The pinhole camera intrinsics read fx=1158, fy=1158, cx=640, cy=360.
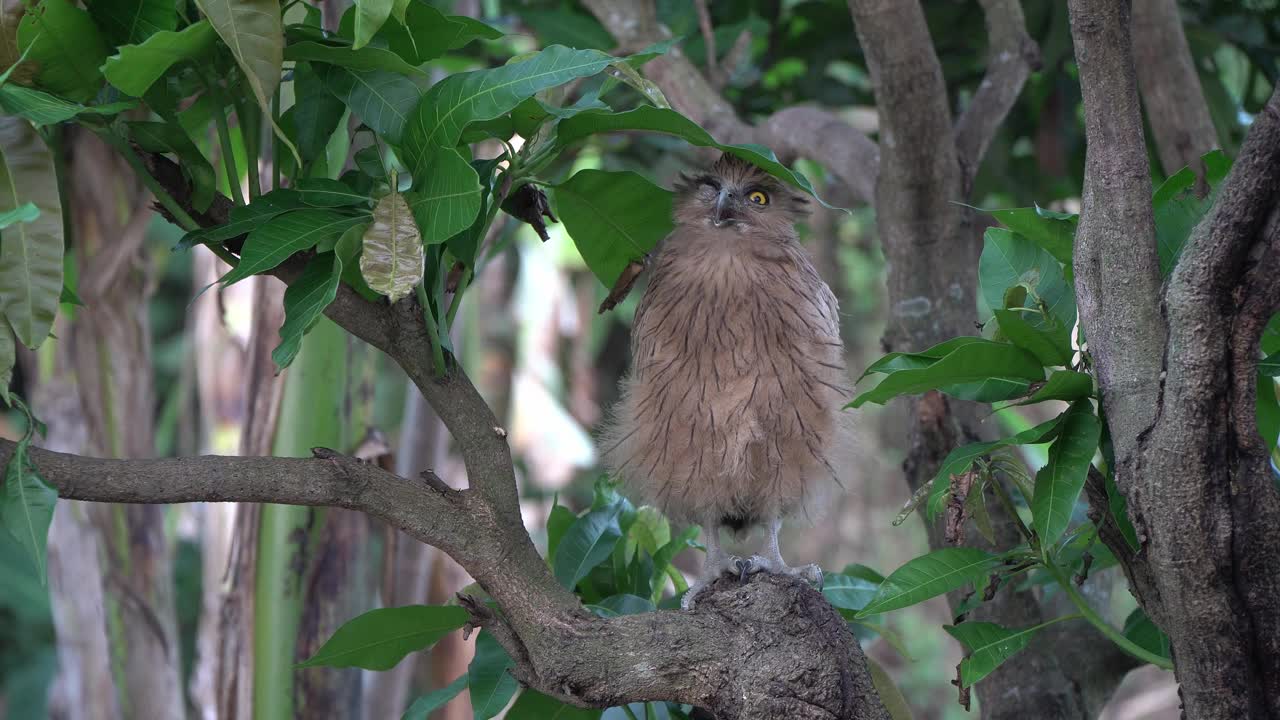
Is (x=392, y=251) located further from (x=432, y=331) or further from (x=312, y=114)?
(x=312, y=114)

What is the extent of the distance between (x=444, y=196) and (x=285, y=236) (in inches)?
8.2

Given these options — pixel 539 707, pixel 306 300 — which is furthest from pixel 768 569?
pixel 306 300

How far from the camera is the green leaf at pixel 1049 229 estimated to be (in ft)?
5.73

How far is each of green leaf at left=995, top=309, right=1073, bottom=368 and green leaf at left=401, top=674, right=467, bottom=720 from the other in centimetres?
113

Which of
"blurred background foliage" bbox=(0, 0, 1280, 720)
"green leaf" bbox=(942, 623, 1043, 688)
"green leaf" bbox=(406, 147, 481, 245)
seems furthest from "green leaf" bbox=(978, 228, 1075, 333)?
"blurred background foliage" bbox=(0, 0, 1280, 720)

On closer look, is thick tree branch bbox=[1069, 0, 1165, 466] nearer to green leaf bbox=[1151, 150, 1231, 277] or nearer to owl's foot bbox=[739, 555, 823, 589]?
green leaf bbox=[1151, 150, 1231, 277]

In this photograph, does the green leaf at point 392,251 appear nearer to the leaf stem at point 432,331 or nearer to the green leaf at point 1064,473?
the leaf stem at point 432,331

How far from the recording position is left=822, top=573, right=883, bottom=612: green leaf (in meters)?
2.23

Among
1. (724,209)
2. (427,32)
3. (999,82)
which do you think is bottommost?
(427,32)

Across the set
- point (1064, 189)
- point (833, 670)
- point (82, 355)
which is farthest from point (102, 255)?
point (1064, 189)

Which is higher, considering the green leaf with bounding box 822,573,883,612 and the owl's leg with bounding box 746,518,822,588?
the owl's leg with bounding box 746,518,822,588

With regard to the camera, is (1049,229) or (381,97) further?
(1049,229)

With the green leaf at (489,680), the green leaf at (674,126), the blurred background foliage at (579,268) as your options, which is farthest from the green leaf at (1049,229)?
the green leaf at (489,680)

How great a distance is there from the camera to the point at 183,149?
1544 millimetres
